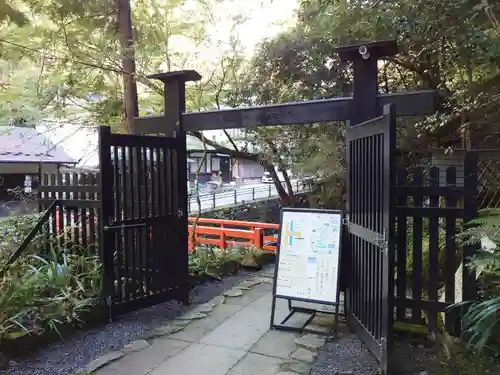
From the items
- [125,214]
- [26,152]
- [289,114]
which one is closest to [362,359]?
[289,114]

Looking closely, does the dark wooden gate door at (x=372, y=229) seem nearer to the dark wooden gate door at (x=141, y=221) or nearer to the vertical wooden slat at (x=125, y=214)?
the dark wooden gate door at (x=141, y=221)

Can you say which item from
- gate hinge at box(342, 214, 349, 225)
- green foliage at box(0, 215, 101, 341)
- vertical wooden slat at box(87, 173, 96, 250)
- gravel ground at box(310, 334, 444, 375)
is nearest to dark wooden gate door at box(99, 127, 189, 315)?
green foliage at box(0, 215, 101, 341)

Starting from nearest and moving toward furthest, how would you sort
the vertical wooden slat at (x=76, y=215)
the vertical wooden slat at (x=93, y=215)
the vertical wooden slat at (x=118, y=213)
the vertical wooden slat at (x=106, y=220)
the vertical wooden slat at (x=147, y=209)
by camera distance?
1. the vertical wooden slat at (x=106, y=220)
2. the vertical wooden slat at (x=118, y=213)
3. the vertical wooden slat at (x=147, y=209)
4. the vertical wooden slat at (x=93, y=215)
5. the vertical wooden slat at (x=76, y=215)

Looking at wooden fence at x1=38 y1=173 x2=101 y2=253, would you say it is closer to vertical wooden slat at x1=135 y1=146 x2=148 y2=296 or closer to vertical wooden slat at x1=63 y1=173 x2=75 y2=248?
vertical wooden slat at x1=63 y1=173 x2=75 y2=248

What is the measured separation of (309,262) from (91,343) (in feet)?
7.42

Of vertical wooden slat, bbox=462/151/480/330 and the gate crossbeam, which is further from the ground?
the gate crossbeam

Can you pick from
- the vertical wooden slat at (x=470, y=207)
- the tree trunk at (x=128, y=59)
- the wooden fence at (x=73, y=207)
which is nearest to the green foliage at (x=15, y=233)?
the wooden fence at (x=73, y=207)

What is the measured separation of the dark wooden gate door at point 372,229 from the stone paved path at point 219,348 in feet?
1.83

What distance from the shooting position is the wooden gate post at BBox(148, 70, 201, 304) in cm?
488

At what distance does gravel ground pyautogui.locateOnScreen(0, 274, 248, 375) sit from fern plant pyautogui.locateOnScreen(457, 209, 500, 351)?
9.69 ft

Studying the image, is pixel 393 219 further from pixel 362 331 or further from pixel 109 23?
pixel 109 23

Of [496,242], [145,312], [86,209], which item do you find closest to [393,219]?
[496,242]

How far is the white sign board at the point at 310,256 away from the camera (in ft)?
13.4

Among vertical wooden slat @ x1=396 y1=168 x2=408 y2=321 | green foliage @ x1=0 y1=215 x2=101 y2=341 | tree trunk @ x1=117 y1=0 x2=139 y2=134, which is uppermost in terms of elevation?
tree trunk @ x1=117 y1=0 x2=139 y2=134
